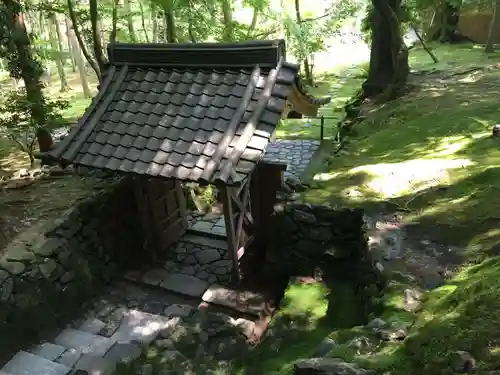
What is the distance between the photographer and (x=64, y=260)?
6.92m

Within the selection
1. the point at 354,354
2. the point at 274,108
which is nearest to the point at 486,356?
the point at 354,354

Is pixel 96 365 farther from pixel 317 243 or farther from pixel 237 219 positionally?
pixel 317 243

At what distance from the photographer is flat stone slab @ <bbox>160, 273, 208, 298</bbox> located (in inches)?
297

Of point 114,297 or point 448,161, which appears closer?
point 114,297

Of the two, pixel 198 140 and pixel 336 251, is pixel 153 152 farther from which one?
pixel 336 251

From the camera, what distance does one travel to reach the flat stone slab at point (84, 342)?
19.9 ft

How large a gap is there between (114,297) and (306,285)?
333 centimetres

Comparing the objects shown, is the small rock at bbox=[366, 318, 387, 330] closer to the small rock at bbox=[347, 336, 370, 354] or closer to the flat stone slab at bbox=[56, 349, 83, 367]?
the small rock at bbox=[347, 336, 370, 354]

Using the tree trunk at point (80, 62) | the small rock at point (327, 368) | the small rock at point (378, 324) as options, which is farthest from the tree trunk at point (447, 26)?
the small rock at point (327, 368)

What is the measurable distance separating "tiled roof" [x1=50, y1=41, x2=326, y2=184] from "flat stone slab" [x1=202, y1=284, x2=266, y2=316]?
244 centimetres

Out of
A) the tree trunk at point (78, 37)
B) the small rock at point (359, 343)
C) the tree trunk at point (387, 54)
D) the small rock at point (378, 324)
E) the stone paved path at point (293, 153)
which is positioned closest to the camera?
the small rock at point (359, 343)

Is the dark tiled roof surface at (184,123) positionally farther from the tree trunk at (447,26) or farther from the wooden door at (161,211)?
the tree trunk at (447,26)

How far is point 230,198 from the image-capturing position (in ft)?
21.5

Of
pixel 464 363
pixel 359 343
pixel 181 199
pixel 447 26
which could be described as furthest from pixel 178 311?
pixel 447 26
